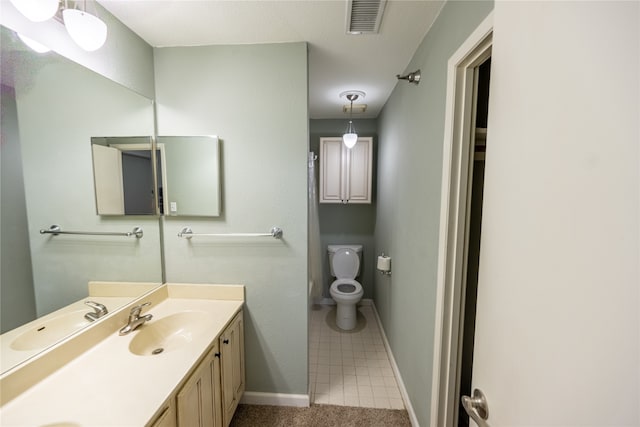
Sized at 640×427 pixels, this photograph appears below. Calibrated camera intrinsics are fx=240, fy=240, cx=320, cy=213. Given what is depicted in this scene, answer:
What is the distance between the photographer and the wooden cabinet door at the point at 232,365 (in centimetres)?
136

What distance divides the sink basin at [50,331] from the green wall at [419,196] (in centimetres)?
175

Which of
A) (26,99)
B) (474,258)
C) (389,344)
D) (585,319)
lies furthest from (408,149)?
(26,99)

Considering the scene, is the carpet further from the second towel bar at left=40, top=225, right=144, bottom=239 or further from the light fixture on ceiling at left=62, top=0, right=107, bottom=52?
the light fixture on ceiling at left=62, top=0, right=107, bottom=52

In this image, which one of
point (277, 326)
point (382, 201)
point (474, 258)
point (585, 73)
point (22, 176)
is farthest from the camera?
point (382, 201)

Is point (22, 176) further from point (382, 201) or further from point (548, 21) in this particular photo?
point (382, 201)

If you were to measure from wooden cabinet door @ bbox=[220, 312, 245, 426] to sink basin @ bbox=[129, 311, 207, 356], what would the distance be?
173 mm

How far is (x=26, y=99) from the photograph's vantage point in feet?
3.01

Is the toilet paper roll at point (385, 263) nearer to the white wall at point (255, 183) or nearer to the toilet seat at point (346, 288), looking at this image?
the toilet seat at point (346, 288)

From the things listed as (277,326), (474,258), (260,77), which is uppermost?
(260,77)

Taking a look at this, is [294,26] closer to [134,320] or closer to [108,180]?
[108,180]

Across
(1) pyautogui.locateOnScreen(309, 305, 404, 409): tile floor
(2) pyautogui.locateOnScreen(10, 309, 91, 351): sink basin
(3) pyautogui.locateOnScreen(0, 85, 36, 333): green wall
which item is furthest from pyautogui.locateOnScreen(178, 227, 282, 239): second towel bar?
(1) pyautogui.locateOnScreen(309, 305, 404, 409): tile floor

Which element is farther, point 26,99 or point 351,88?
point 351,88

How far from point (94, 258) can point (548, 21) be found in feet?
6.09

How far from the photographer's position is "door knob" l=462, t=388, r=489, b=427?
621 millimetres
